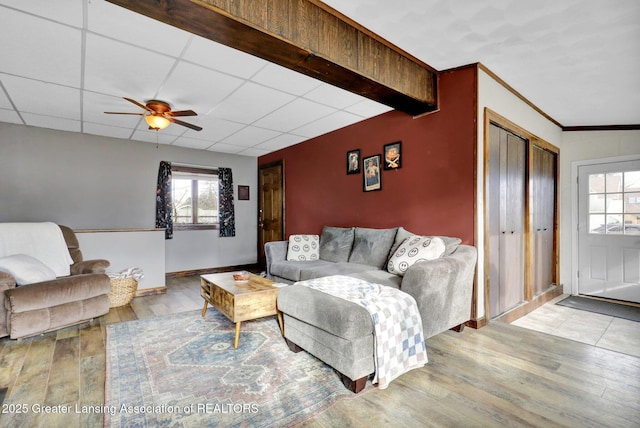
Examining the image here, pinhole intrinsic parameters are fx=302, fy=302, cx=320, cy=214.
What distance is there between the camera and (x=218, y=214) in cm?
604

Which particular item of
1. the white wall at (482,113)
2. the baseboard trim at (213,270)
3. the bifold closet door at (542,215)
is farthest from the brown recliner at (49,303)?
the bifold closet door at (542,215)

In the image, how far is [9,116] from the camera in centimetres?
400

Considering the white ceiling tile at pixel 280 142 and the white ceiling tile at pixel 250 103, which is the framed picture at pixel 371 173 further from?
the white ceiling tile at pixel 280 142

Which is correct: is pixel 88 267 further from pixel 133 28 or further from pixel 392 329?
pixel 392 329

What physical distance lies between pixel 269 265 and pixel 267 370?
2100mm

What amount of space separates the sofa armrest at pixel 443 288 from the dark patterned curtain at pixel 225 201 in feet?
14.7

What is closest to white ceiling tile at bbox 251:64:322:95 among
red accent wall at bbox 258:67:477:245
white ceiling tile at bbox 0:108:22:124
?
red accent wall at bbox 258:67:477:245

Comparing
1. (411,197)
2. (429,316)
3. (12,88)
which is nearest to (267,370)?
(429,316)

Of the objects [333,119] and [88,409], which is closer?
[88,409]

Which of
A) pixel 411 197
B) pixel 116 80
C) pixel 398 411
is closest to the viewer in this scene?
pixel 398 411

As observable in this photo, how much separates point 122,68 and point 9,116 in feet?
8.79

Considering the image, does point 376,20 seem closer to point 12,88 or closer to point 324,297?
point 324,297

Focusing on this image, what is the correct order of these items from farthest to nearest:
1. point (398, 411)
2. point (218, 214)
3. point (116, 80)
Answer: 1. point (218, 214)
2. point (116, 80)
3. point (398, 411)

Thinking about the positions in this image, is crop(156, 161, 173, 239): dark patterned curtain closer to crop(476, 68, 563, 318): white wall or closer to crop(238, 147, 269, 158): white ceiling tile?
crop(238, 147, 269, 158): white ceiling tile
